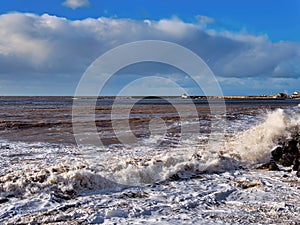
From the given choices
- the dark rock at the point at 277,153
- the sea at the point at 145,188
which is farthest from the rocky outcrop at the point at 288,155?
the sea at the point at 145,188

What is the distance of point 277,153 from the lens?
11.3m

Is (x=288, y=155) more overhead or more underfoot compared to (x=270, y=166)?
more overhead

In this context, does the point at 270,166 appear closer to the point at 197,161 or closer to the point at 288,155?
the point at 288,155

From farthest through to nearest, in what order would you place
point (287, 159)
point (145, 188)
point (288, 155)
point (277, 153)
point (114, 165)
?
point (277, 153) < point (288, 155) < point (287, 159) < point (114, 165) < point (145, 188)

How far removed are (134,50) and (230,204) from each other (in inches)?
396

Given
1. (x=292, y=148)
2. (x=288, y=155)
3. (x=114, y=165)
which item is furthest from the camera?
(x=292, y=148)

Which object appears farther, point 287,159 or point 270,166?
point 287,159

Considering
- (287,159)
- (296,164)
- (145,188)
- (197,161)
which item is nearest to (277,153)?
(287,159)

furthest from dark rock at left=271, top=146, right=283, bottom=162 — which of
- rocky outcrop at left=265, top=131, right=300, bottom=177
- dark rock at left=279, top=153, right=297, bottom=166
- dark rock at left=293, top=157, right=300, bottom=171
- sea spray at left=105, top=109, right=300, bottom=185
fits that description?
dark rock at left=293, top=157, right=300, bottom=171

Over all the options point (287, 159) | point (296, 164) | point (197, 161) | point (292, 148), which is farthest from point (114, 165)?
point (292, 148)

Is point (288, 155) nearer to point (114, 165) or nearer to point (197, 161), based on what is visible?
point (197, 161)

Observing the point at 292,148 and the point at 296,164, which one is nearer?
the point at 296,164

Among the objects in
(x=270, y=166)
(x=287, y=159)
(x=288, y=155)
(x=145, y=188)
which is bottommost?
(x=145, y=188)

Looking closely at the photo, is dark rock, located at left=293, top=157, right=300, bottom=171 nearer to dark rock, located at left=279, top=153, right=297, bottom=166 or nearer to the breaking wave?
dark rock, located at left=279, top=153, right=297, bottom=166
